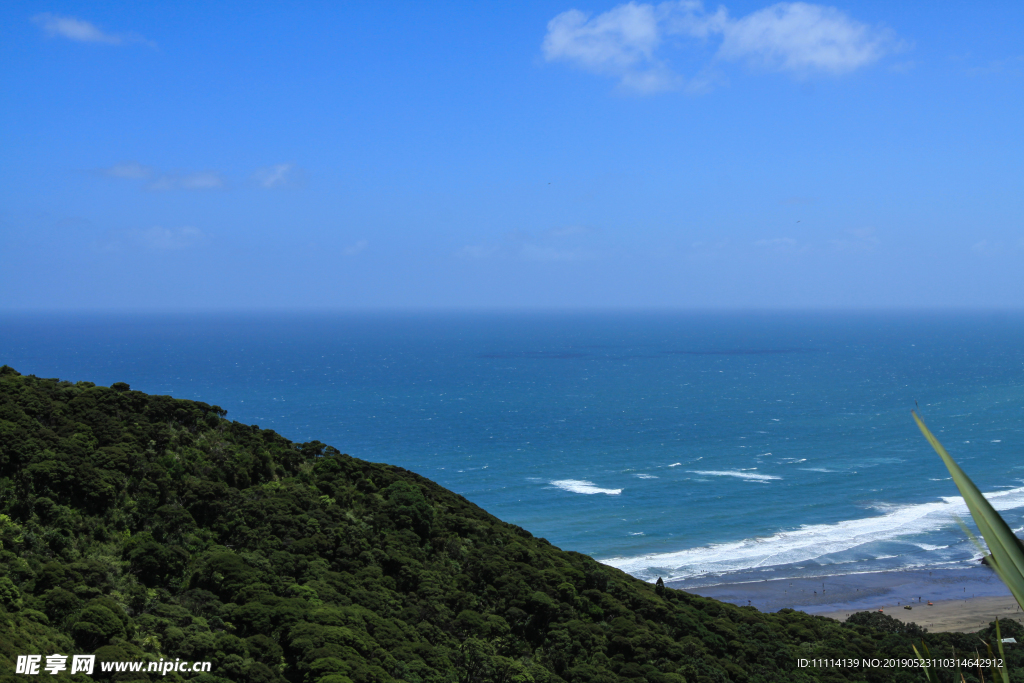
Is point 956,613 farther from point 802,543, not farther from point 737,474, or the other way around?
point 737,474

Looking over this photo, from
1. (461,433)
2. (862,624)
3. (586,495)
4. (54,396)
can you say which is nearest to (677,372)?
(461,433)

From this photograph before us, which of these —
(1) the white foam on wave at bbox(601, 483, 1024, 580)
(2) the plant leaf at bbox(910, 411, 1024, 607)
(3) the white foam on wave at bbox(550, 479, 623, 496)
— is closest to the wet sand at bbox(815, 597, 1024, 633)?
(1) the white foam on wave at bbox(601, 483, 1024, 580)

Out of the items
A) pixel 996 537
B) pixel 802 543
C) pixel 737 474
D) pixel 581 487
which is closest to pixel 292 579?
pixel 996 537

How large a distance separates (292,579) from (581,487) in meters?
53.2

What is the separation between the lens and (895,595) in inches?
2040

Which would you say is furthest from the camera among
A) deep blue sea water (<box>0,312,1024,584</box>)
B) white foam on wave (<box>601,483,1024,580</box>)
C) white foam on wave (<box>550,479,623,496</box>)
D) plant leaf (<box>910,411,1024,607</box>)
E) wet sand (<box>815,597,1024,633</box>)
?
white foam on wave (<box>550,479,623,496</box>)

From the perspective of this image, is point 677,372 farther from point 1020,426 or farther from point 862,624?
point 862,624

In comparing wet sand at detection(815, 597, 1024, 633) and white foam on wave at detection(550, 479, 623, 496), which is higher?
white foam on wave at detection(550, 479, 623, 496)

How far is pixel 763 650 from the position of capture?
31.6 metres

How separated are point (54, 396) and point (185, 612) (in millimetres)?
16690

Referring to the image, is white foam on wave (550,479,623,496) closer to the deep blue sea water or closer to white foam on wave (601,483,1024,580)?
the deep blue sea water

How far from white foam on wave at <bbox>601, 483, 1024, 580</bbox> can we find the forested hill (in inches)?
716

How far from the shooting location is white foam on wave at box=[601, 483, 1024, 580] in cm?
5691

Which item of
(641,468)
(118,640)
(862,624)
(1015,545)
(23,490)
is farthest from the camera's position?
(641,468)
